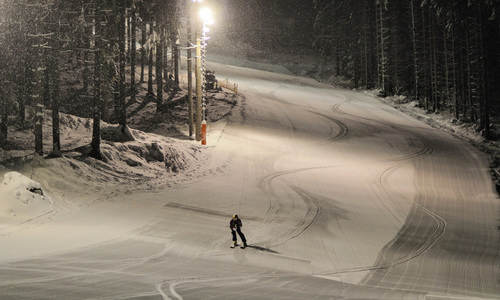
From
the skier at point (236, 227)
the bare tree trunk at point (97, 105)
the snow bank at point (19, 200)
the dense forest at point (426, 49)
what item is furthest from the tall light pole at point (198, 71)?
the dense forest at point (426, 49)

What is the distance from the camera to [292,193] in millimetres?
19172

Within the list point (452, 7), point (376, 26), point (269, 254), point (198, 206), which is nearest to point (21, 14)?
point (198, 206)

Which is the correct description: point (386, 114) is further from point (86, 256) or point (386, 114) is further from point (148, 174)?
point (86, 256)

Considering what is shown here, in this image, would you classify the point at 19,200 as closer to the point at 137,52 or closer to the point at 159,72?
the point at 159,72

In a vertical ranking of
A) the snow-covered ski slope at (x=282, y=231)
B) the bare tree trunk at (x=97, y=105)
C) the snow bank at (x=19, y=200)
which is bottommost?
the snow-covered ski slope at (x=282, y=231)

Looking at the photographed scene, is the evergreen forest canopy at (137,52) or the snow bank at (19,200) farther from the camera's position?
the evergreen forest canopy at (137,52)

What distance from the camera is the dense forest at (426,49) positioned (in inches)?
1416

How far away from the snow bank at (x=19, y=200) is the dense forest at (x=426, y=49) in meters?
28.5

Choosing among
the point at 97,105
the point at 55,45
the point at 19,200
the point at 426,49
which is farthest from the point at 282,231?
the point at 426,49

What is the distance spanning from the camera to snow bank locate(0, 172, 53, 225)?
532 inches

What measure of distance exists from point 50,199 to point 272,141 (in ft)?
52.7

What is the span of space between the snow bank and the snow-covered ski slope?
482 millimetres

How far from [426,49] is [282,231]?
1542 inches

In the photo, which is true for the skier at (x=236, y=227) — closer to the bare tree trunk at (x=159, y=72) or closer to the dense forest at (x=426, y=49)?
the bare tree trunk at (x=159, y=72)
